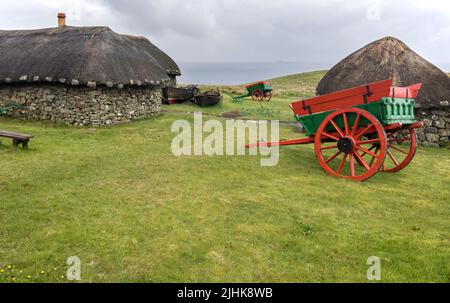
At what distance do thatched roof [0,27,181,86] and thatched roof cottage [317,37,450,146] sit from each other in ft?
30.2

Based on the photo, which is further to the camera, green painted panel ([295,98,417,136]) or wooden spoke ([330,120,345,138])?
wooden spoke ([330,120,345,138])

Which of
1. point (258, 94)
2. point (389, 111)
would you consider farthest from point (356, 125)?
point (258, 94)

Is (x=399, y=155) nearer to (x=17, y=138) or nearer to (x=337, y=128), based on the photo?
(x=337, y=128)

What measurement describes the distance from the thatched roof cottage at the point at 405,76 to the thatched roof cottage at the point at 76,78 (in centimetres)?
910

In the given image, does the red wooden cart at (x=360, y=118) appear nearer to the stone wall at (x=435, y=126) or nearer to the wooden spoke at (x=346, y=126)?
the wooden spoke at (x=346, y=126)

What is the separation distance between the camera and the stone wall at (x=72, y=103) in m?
15.1

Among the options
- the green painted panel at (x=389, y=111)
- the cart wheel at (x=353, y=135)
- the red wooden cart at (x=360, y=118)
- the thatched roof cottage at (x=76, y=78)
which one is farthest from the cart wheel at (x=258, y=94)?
the green painted panel at (x=389, y=111)

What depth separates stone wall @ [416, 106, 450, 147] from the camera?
43.2ft

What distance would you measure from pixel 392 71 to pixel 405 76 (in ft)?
1.74

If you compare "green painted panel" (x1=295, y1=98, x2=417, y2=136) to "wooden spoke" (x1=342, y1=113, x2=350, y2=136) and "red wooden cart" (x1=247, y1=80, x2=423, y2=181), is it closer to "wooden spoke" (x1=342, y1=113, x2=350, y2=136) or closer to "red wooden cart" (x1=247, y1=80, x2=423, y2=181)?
"red wooden cart" (x1=247, y1=80, x2=423, y2=181)

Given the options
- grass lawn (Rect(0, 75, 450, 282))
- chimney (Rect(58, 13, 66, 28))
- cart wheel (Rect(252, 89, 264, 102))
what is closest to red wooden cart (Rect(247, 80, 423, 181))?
grass lawn (Rect(0, 75, 450, 282))

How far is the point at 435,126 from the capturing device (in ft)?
43.7
